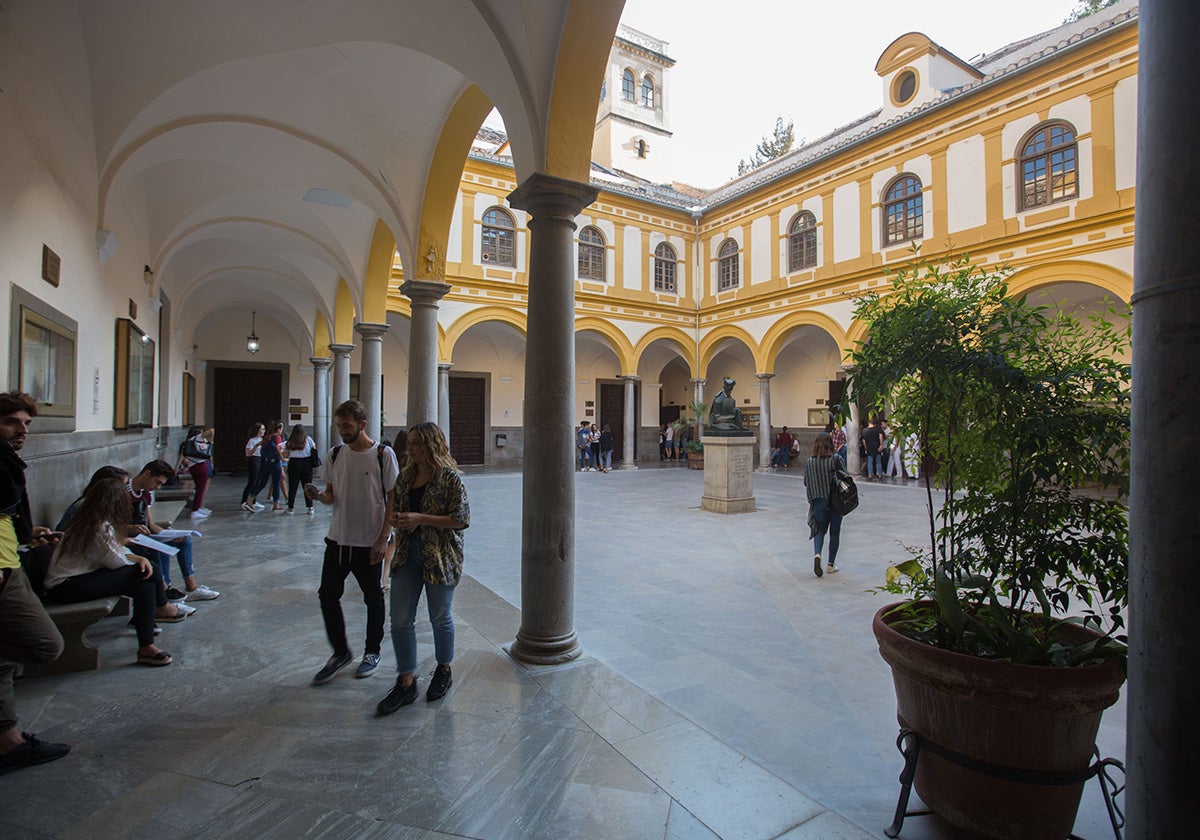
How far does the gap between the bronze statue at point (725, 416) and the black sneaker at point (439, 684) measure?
7.94m

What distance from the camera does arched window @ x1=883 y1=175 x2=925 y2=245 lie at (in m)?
15.8

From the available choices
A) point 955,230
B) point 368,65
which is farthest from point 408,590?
point 955,230

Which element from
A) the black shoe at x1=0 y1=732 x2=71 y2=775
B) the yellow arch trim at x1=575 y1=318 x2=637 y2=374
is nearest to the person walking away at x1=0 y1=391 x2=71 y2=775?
the black shoe at x1=0 y1=732 x2=71 y2=775

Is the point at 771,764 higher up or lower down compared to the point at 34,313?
lower down

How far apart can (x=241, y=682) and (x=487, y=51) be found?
4342 millimetres

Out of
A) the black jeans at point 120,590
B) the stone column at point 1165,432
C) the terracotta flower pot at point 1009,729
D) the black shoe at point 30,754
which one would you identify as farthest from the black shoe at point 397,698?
the stone column at point 1165,432

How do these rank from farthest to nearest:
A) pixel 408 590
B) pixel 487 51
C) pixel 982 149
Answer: pixel 982 149, pixel 487 51, pixel 408 590

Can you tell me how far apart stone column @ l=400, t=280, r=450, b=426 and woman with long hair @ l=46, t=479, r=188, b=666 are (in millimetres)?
3178

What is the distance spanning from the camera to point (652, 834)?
2246mm

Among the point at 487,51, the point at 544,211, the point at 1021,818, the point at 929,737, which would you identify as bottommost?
the point at 1021,818

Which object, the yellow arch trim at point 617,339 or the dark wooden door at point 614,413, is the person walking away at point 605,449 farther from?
the dark wooden door at point 614,413

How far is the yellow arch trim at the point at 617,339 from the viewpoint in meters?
19.9

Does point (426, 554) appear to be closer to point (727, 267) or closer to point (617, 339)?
point (617, 339)

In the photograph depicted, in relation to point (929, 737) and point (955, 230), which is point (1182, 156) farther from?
point (955, 230)
